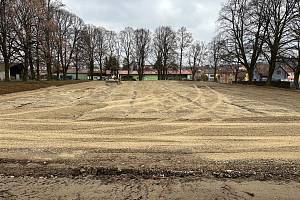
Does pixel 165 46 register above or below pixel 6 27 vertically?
above

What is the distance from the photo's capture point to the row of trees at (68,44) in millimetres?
40844

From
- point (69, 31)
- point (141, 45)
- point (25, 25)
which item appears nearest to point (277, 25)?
point (25, 25)

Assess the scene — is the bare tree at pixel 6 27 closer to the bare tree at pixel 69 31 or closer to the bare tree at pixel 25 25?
the bare tree at pixel 25 25

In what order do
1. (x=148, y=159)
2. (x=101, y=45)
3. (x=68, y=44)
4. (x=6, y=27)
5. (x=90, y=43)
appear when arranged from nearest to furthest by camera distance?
(x=148, y=159)
(x=6, y=27)
(x=68, y=44)
(x=90, y=43)
(x=101, y=45)

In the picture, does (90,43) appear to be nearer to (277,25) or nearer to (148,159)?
(277,25)

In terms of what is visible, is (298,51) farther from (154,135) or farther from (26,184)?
(26,184)

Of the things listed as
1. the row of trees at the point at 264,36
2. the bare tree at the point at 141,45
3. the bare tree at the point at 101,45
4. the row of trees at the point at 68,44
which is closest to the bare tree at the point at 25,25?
the row of trees at the point at 68,44

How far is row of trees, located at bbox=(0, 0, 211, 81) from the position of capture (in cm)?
4084

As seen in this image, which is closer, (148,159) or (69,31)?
(148,159)

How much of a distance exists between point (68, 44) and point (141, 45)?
43406 mm

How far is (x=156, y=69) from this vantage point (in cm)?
9869

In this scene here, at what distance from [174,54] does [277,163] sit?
297 ft

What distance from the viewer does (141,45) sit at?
102 meters

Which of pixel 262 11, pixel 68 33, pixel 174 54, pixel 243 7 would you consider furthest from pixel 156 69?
pixel 262 11
